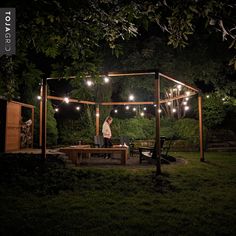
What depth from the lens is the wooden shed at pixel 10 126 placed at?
36.4 ft

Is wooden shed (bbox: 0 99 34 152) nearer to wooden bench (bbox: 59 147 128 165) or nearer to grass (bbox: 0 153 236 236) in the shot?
wooden bench (bbox: 59 147 128 165)

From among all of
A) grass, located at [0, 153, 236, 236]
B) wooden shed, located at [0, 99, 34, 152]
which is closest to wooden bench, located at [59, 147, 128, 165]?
grass, located at [0, 153, 236, 236]

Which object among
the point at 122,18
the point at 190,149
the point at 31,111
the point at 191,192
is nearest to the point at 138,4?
the point at 122,18

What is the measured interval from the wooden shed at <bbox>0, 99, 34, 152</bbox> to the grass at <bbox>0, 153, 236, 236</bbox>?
3.75 m

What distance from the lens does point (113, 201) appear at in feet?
16.4

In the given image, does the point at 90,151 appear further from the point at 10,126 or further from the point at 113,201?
the point at 113,201

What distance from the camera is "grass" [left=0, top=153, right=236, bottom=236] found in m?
3.70

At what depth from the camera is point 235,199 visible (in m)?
5.10

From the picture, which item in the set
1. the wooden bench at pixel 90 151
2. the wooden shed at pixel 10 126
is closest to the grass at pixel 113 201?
the wooden bench at pixel 90 151

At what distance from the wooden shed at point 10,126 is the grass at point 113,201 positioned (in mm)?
3754

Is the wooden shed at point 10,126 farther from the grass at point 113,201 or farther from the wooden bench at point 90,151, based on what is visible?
the grass at point 113,201

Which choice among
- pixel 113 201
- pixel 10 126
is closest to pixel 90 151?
pixel 10 126

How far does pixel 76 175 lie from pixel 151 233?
164 inches

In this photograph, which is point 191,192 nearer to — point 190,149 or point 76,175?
point 76,175
